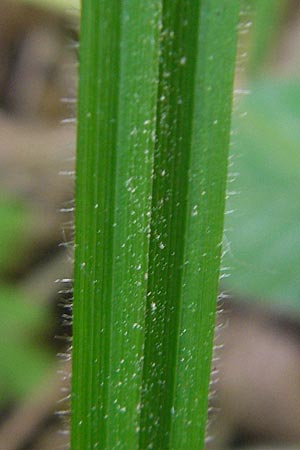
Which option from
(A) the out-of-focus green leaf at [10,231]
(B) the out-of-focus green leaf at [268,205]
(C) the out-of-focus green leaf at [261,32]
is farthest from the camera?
(C) the out-of-focus green leaf at [261,32]

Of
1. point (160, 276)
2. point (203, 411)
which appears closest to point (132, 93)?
point (160, 276)

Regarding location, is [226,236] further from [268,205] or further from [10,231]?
[10,231]

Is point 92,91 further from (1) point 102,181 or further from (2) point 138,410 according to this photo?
(2) point 138,410

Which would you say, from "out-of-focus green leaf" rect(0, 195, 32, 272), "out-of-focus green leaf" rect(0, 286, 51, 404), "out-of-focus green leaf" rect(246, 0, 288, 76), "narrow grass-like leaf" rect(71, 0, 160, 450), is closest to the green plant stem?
"narrow grass-like leaf" rect(71, 0, 160, 450)

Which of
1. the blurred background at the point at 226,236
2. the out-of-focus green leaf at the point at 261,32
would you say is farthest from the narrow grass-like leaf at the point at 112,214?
the out-of-focus green leaf at the point at 261,32

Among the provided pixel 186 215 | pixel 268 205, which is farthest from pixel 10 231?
pixel 186 215

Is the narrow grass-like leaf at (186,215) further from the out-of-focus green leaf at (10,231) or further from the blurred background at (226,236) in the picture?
the out-of-focus green leaf at (10,231)

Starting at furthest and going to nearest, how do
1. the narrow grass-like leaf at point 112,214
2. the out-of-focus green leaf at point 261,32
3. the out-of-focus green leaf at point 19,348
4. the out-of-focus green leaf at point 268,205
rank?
the out-of-focus green leaf at point 261,32
the out-of-focus green leaf at point 19,348
the out-of-focus green leaf at point 268,205
the narrow grass-like leaf at point 112,214
